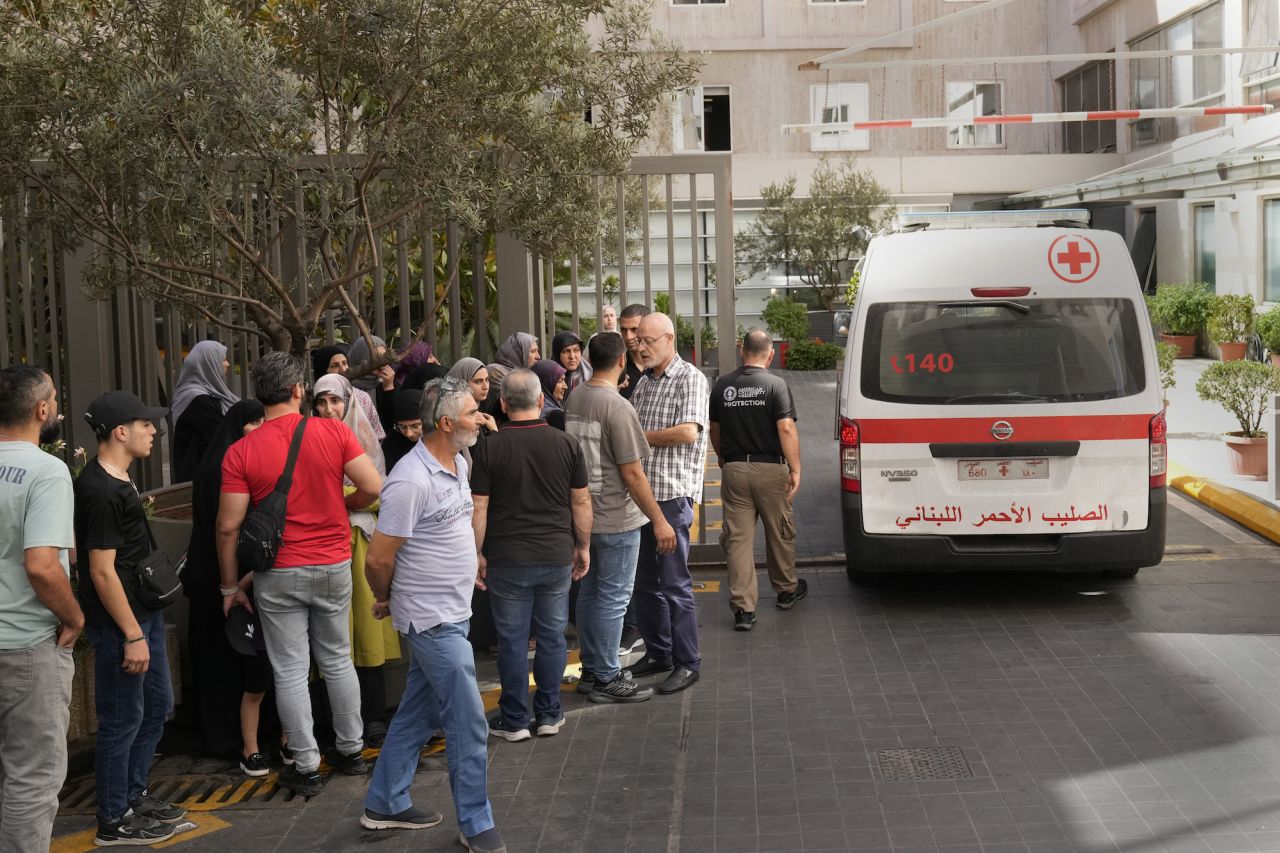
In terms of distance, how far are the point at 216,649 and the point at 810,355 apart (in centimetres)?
2153

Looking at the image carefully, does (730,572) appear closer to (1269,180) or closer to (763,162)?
(1269,180)

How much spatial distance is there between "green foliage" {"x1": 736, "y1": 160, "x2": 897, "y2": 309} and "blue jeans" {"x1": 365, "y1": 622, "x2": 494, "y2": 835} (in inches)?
983

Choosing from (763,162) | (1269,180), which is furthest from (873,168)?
(1269,180)

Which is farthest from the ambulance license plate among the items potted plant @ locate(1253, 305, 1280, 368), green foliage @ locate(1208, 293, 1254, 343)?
green foliage @ locate(1208, 293, 1254, 343)

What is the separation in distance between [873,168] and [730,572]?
26.5 meters

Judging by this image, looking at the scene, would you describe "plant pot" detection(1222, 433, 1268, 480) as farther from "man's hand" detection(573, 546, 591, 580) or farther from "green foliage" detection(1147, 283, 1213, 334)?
"green foliage" detection(1147, 283, 1213, 334)

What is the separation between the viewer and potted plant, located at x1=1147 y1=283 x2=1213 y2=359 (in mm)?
26312

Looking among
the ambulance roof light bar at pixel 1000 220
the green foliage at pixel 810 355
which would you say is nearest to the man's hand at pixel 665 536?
the ambulance roof light bar at pixel 1000 220

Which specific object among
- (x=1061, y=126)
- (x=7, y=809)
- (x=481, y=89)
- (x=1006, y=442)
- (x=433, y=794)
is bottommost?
(x=433, y=794)

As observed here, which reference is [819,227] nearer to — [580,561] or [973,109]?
[973,109]

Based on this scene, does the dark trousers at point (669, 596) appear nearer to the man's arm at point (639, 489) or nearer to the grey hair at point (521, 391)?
the man's arm at point (639, 489)

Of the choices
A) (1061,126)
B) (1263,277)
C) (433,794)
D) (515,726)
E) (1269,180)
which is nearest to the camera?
(433,794)

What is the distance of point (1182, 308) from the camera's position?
2644 centimetres

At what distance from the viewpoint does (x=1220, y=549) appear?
10.5 metres
